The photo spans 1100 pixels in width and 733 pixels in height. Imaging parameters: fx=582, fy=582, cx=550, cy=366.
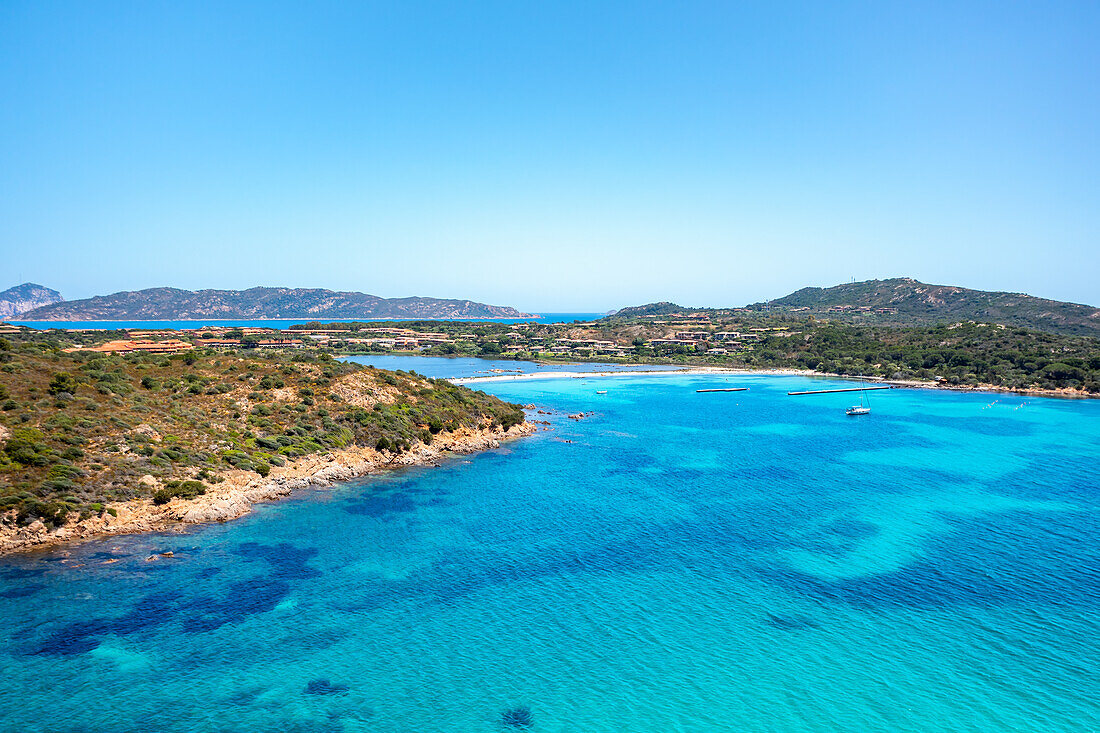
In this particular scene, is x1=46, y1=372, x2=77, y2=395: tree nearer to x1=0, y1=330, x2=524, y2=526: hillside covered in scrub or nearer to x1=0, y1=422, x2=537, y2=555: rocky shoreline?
x1=0, y1=330, x2=524, y2=526: hillside covered in scrub

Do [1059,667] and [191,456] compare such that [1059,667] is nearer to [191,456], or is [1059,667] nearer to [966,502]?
[966,502]

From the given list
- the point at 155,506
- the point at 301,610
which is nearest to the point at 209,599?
the point at 301,610

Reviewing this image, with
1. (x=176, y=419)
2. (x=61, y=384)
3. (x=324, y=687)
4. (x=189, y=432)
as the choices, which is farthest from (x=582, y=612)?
(x=61, y=384)

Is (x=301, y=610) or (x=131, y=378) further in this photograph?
(x=131, y=378)

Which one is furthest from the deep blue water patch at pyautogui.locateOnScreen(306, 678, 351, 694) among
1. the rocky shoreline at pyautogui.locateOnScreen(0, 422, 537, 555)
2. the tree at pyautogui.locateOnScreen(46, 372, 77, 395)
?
the tree at pyautogui.locateOnScreen(46, 372, 77, 395)

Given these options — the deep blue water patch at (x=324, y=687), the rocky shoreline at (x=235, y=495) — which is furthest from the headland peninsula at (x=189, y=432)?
the deep blue water patch at (x=324, y=687)

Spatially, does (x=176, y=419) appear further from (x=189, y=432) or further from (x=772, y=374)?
(x=772, y=374)

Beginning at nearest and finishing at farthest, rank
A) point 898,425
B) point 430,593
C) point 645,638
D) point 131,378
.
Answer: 1. point 645,638
2. point 430,593
3. point 131,378
4. point 898,425

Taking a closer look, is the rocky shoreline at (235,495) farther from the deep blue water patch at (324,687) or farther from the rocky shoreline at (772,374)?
the rocky shoreline at (772,374)
